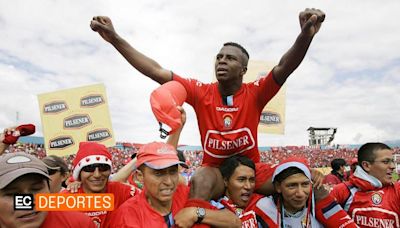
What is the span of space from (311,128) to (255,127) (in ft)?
153

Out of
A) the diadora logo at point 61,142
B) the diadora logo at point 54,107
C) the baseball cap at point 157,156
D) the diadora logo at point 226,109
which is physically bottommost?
the baseball cap at point 157,156

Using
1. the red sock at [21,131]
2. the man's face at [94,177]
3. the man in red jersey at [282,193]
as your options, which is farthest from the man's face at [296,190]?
the red sock at [21,131]

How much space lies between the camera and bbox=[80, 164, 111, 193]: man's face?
3.49 m

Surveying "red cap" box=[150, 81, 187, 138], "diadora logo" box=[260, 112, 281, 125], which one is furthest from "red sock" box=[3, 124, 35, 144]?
"diadora logo" box=[260, 112, 281, 125]

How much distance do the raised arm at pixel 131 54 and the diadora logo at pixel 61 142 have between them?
5.44 m

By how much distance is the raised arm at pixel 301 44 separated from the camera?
2.95m

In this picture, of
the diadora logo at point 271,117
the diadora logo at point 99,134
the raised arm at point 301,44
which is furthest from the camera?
the diadora logo at point 99,134

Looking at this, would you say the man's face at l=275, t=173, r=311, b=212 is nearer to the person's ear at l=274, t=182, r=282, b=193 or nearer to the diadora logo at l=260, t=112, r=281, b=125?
the person's ear at l=274, t=182, r=282, b=193

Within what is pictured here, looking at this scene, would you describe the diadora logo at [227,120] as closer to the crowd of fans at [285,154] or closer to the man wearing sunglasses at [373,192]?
the man wearing sunglasses at [373,192]

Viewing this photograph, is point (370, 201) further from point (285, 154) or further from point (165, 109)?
point (285, 154)

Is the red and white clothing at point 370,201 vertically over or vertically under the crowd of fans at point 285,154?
under

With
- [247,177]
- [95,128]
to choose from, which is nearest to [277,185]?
[247,177]

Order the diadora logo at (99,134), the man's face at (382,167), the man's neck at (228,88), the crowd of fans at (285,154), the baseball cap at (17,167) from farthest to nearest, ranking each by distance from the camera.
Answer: the crowd of fans at (285,154) → the diadora logo at (99,134) → the man's face at (382,167) → the man's neck at (228,88) → the baseball cap at (17,167)

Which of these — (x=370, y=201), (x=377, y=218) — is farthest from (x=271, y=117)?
(x=377, y=218)
